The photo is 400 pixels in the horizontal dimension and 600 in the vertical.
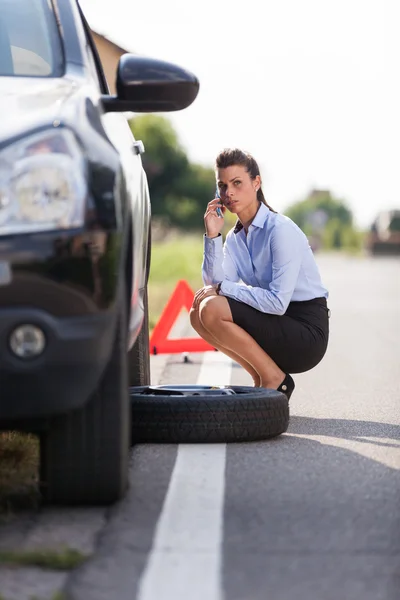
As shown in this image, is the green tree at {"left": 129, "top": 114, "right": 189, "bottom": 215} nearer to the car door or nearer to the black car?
the car door

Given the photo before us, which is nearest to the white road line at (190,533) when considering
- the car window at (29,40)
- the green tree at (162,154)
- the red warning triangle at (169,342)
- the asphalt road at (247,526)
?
the asphalt road at (247,526)

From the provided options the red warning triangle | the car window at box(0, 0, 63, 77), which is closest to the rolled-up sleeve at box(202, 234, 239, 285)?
the car window at box(0, 0, 63, 77)

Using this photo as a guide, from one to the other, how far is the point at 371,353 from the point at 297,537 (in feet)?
22.4

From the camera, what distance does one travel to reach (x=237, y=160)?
252 inches

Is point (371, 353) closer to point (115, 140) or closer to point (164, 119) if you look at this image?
point (115, 140)

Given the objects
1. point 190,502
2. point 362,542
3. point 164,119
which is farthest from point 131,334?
point 164,119

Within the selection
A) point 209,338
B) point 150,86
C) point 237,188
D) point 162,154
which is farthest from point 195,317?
point 162,154

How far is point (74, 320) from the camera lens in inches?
141

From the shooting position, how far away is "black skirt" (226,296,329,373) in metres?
6.36

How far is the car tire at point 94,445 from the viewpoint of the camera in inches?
154

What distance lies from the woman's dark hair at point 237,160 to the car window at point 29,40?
1.82m

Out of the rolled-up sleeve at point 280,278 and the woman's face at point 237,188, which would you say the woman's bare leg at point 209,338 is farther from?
the woman's face at point 237,188

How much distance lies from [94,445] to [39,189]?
2.87 feet

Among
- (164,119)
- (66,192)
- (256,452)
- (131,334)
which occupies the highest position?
(66,192)
